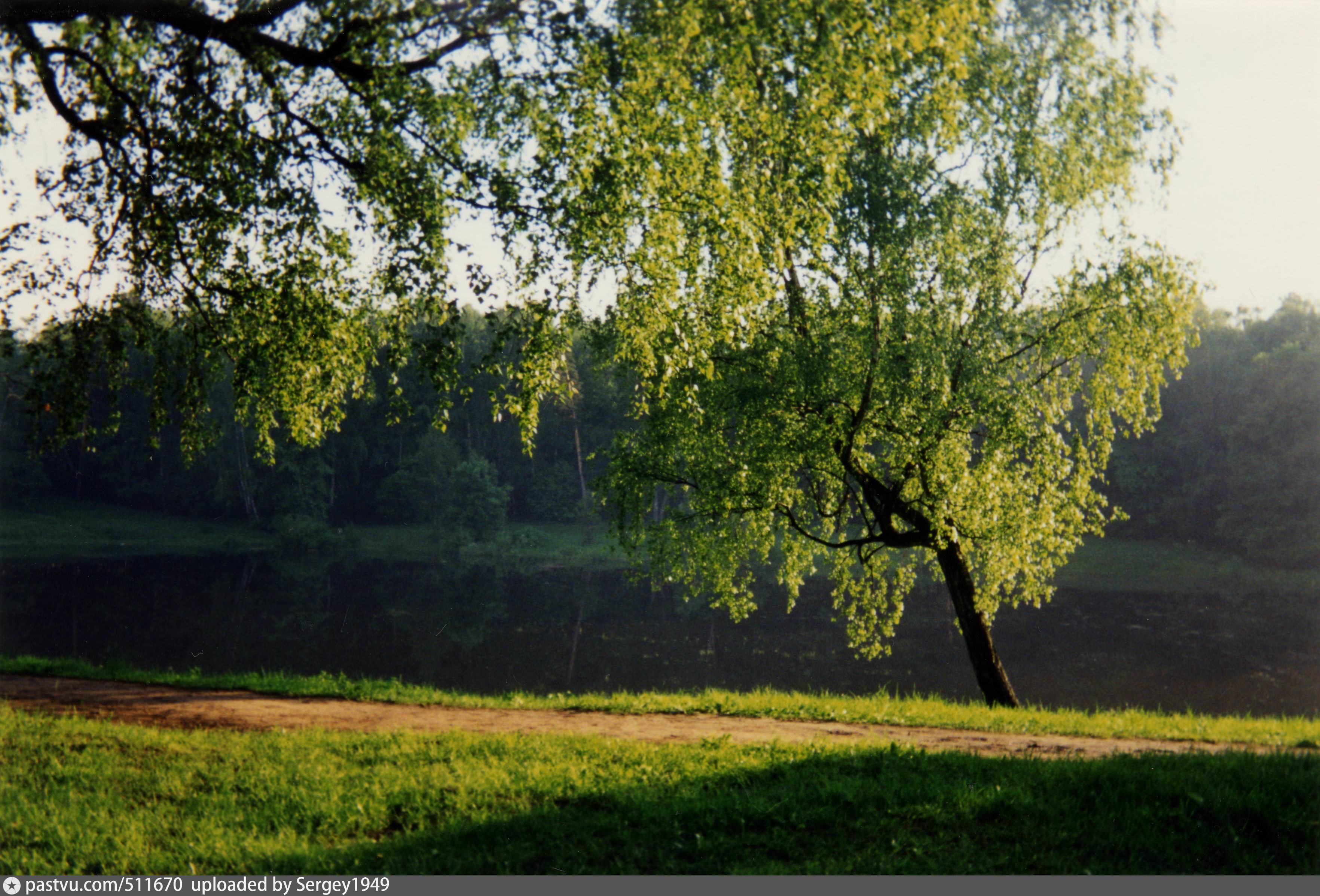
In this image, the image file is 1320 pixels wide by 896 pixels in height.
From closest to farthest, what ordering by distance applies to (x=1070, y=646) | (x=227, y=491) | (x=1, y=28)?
(x=1, y=28)
(x=1070, y=646)
(x=227, y=491)

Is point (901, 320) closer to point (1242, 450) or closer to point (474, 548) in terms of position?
point (474, 548)

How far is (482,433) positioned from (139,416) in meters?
24.7

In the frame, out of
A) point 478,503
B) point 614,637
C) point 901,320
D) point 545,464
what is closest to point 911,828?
point 901,320

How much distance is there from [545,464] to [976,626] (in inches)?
2185

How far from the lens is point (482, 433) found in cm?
6788

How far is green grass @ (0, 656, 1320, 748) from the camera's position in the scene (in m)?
10.6

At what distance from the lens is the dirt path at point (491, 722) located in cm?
928

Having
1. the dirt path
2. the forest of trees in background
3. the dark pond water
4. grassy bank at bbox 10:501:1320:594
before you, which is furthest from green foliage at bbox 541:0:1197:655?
grassy bank at bbox 10:501:1320:594

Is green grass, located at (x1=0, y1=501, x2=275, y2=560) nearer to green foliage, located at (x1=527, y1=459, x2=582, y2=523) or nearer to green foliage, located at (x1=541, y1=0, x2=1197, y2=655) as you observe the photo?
green foliage, located at (x1=527, y1=459, x2=582, y2=523)

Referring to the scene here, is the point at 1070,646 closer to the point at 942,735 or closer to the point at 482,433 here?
the point at 942,735

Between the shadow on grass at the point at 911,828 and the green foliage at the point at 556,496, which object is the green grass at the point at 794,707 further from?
the green foliage at the point at 556,496

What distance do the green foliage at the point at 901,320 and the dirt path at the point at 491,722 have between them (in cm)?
322

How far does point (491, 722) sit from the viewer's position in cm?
1037

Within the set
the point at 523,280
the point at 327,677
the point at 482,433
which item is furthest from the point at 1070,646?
the point at 482,433
